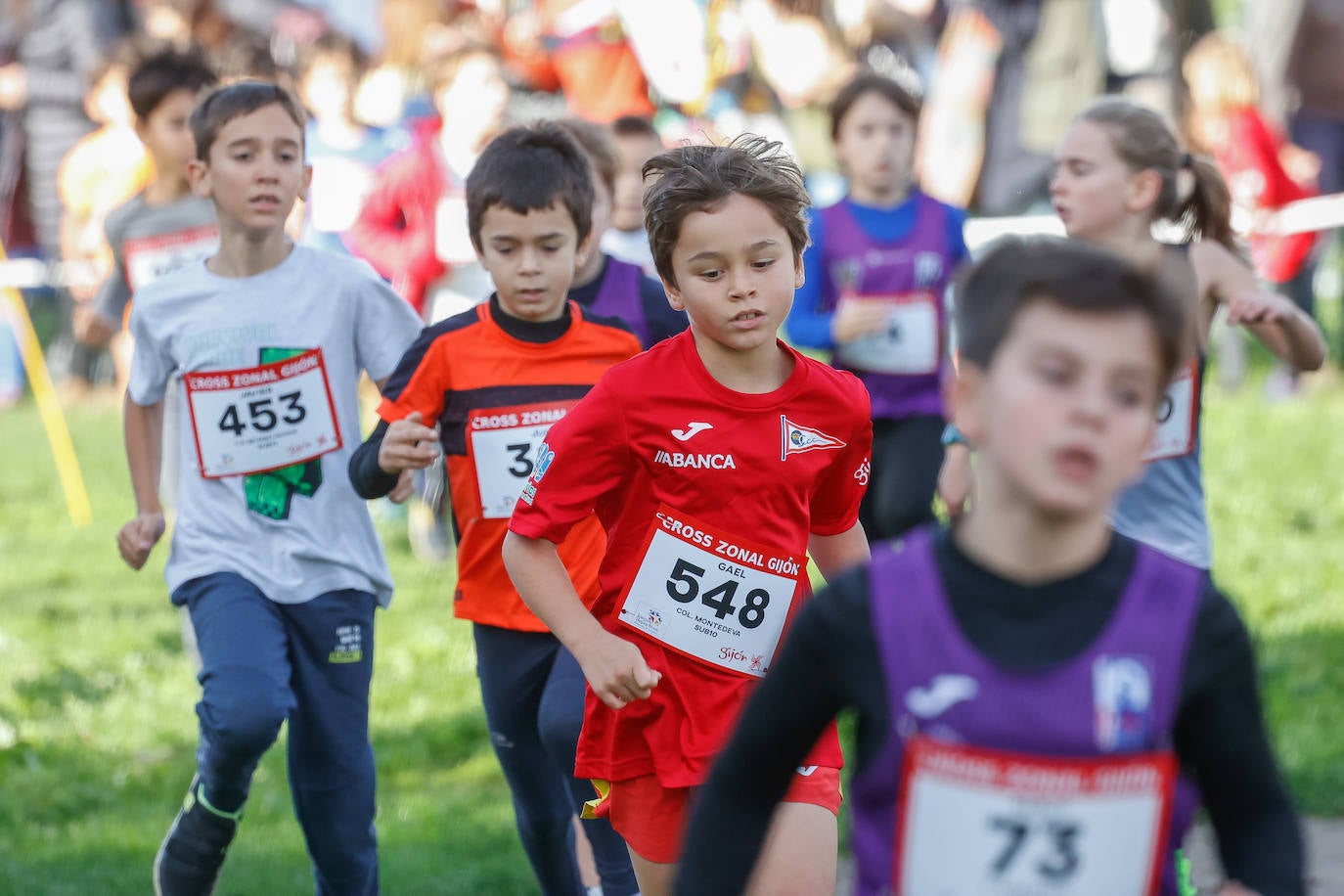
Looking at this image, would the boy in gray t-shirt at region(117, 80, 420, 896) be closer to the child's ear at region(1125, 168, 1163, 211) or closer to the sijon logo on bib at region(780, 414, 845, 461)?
the sijon logo on bib at region(780, 414, 845, 461)

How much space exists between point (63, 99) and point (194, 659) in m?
10.0

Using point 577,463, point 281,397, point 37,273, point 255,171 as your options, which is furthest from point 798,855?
point 37,273

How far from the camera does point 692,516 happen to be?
11.5 feet

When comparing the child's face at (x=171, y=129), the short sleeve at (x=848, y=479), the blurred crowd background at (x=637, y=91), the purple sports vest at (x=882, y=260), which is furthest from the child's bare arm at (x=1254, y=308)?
the child's face at (x=171, y=129)

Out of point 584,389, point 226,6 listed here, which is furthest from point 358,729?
point 226,6

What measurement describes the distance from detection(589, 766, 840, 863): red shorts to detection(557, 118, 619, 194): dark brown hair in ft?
8.27

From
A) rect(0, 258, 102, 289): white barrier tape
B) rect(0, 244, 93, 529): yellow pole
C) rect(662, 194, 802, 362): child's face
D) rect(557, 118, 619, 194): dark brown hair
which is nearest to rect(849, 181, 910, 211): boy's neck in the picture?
rect(557, 118, 619, 194): dark brown hair

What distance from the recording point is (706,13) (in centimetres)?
1078

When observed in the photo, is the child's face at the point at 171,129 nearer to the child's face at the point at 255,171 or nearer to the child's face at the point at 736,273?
the child's face at the point at 255,171

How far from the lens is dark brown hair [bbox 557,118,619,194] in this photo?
5.65 metres

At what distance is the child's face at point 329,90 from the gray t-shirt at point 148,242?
14.9 ft

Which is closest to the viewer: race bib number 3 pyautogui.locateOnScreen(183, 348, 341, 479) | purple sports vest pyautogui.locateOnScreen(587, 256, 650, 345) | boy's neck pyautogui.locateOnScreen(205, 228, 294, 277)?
race bib number 3 pyautogui.locateOnScreen(183, 348, 341, 479)

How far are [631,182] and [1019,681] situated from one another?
16.1 ft

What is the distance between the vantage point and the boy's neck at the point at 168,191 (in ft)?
21.6
